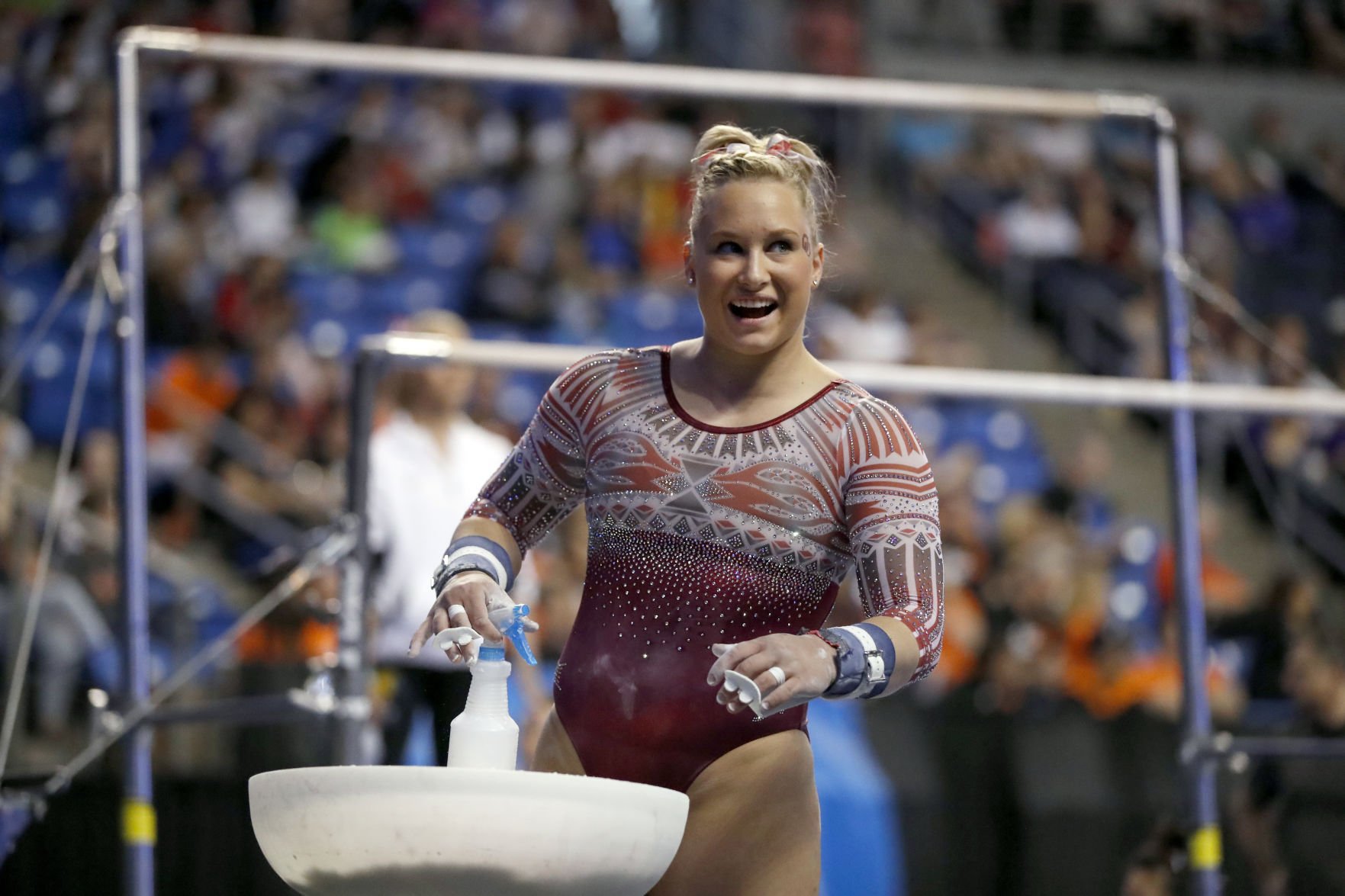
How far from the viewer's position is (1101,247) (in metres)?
10.6

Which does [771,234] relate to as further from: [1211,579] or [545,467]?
[1211,579]

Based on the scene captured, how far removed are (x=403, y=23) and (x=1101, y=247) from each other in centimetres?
452

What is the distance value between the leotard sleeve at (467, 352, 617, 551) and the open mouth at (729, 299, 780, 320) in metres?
0.20

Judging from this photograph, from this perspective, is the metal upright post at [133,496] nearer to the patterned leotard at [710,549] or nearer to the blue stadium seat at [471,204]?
the patterned leotard at [710,549]

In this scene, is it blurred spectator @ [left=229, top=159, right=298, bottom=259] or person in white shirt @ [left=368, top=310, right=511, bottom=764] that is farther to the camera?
blurred spectator @ [left=229, top=159, right=298, bottom=259]

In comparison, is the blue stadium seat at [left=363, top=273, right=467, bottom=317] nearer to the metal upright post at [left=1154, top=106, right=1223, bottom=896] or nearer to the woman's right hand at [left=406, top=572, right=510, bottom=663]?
the metal upright post at [left=1154, top=106, right=1223, bottom=896]

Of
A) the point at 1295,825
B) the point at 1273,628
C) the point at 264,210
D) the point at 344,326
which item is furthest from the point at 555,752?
the point at 264,210

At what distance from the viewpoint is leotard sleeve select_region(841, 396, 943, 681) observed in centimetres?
→ 196

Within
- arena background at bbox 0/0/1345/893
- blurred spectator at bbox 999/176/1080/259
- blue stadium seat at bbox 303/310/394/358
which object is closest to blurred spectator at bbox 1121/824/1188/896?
arena background at bbox 0/0/1345/893

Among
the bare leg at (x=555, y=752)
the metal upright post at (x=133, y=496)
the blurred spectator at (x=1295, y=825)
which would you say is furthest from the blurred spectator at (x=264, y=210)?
the bare leg at (x=555, y=752)

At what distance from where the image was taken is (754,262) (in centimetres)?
205

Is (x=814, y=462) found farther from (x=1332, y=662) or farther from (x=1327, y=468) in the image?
(x=1327, y=468)

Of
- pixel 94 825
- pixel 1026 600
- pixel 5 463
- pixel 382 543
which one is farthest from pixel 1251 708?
pixel 5 463

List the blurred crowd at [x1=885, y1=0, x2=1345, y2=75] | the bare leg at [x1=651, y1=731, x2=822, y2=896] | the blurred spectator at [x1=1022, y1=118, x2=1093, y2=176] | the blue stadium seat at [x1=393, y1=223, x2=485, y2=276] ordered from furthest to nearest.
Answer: the blurred crowd at [x1=885, y1=0, x2=1345, y2=75], the blurred spectator at [x1=1022, y1=118, x2=1093, y2=176], the blue stadium seat at [x1=393, y1=223, x2=485, y2=276], the bare leg at [x1=651, y1=731, x2=822, y2=896]
